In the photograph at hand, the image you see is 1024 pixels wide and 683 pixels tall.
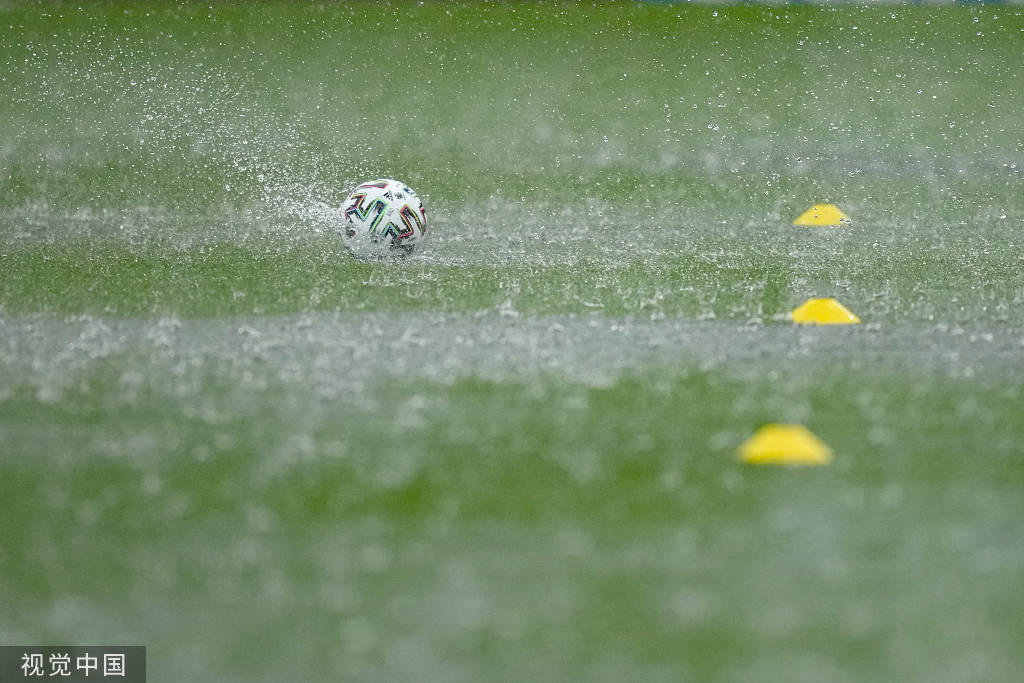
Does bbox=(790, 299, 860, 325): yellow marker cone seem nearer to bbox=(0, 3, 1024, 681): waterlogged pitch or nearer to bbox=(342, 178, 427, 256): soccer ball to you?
bbox=(0, 3, 1024, 681): waterlogged pitch

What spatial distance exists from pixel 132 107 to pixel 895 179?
440 cm

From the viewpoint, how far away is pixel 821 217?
5.79m

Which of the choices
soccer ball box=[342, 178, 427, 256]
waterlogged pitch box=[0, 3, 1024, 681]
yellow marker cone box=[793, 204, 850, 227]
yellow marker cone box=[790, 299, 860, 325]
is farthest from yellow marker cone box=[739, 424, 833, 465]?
yellow marker cone box=[793, 204, 850, 227]

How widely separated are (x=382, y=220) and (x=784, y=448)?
7.96ft

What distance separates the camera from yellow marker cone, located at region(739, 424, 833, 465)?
126 inches

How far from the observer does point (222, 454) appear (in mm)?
3283

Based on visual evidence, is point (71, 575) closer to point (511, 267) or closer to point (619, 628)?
point (619, 628)

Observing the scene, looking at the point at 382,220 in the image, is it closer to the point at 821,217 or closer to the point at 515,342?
the point at 515,342

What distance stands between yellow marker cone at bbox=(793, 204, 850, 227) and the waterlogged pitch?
0.08m

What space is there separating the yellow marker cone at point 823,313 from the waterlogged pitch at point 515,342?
0.10 meters

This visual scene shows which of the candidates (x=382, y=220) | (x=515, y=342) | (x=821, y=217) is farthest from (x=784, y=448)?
(x=821, y=217)

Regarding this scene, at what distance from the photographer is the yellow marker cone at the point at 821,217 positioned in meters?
5.74

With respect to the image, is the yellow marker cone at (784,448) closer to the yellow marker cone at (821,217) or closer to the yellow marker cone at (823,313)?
the yellow marker cone at (823,313)

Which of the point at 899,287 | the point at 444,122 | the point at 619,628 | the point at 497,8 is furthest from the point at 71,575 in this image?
the point at 497,8
